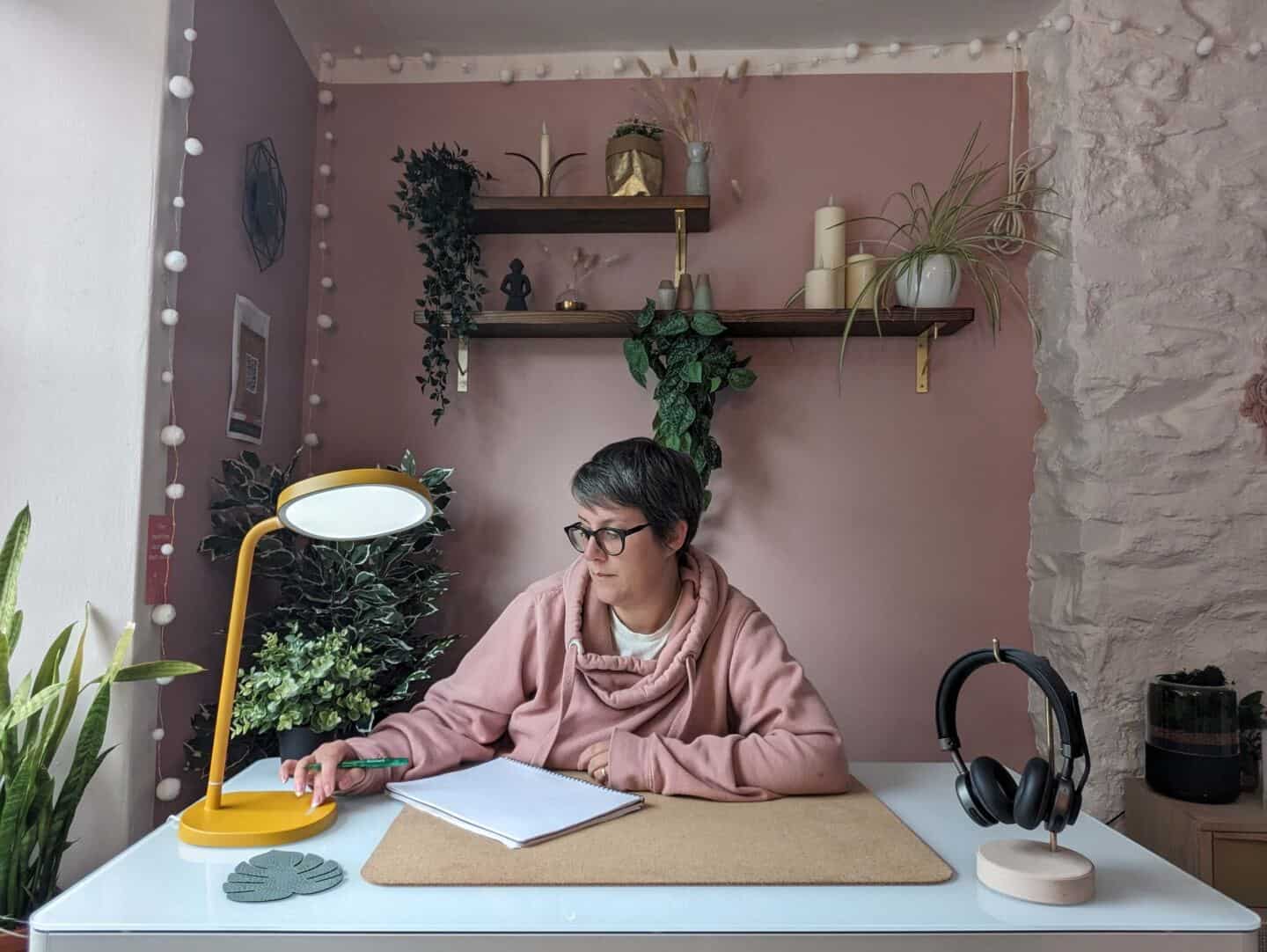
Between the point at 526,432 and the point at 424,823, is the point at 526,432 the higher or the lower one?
the higher one

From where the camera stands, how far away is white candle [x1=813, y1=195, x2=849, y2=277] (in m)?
2.60

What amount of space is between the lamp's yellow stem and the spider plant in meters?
1.72

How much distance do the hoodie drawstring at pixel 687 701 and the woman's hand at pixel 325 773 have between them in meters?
0.55

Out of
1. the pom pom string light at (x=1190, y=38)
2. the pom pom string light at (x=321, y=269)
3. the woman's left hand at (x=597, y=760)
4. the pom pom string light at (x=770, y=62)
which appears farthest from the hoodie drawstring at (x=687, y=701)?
the pom pom string light at (x=1190, y=38)

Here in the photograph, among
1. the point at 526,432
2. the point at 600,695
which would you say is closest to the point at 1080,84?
the point at 526,432

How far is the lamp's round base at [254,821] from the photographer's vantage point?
1.21m

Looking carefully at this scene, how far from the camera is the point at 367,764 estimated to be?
143cm

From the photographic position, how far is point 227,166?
6.94ft

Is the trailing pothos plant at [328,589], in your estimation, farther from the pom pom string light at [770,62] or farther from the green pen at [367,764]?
the pom pom string light at [770,62]

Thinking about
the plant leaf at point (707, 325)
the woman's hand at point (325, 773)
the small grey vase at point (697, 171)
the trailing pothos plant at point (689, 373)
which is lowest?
the woman's hand at point (325, 773)

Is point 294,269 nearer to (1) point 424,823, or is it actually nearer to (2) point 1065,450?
(1) point 424,823

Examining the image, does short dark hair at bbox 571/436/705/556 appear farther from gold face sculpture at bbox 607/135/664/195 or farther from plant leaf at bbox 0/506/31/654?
gold face sculpture at bbox 607/135/664/195

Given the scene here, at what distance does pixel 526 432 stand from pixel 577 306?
1.41ft

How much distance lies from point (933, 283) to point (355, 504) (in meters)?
1.83
